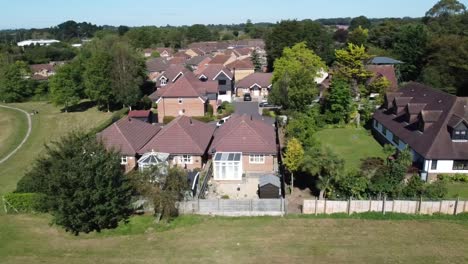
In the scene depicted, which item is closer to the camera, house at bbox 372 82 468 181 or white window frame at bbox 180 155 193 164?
house at bbox 372 82 468 181

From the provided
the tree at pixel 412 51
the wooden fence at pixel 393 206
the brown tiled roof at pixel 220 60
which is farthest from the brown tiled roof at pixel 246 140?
the brown tiled roof at pixel 220 60

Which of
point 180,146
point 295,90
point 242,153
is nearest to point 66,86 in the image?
point 180,146

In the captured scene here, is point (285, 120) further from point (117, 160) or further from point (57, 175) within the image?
point (57, 175)

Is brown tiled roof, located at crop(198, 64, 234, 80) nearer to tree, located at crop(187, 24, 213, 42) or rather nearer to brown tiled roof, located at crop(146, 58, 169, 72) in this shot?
brown tiled roof, located at crop(146, 58, 169, 72)

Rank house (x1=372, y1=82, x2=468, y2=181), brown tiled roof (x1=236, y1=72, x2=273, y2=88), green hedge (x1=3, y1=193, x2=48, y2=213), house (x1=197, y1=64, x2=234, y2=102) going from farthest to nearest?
brown tiled roof (x1=236, y1=72, x2=273, y2=88)
house (x1=197, y1=64, x2=234, y2=102)
house (x1=372, y1=82, x2=468, y2=181)
green hedge (x1=3, y1=193, x2=48, y2=213)

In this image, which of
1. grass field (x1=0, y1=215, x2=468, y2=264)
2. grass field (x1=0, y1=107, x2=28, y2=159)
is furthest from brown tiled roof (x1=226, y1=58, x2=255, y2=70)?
grass field (x1=0, y1=215, x2=468, y2=264)

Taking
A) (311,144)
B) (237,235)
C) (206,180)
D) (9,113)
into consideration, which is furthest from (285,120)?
(9,113)

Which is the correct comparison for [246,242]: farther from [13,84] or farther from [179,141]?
[13,84]
